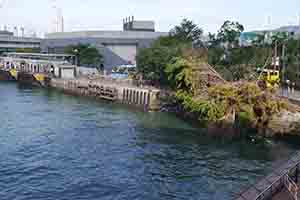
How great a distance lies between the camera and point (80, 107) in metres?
57.6

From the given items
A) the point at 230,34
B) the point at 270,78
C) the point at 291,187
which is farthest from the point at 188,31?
the point at 291,187

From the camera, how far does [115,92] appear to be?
213 feet

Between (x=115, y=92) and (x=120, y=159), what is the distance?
35.0 m

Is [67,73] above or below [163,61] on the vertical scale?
below

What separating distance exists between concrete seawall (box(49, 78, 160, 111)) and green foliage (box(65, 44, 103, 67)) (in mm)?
23903

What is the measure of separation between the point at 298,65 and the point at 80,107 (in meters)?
34.2

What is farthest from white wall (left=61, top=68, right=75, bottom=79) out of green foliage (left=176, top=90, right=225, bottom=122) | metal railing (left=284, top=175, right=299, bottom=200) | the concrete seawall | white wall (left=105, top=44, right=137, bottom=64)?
metal railing (left=284, top=175, right=299, bottom=200)

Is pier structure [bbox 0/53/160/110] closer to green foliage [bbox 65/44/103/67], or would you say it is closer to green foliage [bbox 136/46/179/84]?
green foliage [bbox 65/44/103/67]

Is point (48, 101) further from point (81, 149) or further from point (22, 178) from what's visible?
point (22, 178)

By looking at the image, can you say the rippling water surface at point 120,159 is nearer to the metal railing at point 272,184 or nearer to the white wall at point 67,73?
the metal railing at point 272,184

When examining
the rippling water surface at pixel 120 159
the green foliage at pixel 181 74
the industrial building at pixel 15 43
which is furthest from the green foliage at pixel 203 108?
the industrial building at pixel 15 43

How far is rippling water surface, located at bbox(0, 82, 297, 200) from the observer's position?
24234 mm

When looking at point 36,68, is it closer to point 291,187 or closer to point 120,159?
point 120,159

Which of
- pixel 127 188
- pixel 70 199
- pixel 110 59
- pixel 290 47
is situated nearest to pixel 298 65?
pixel 290 47
